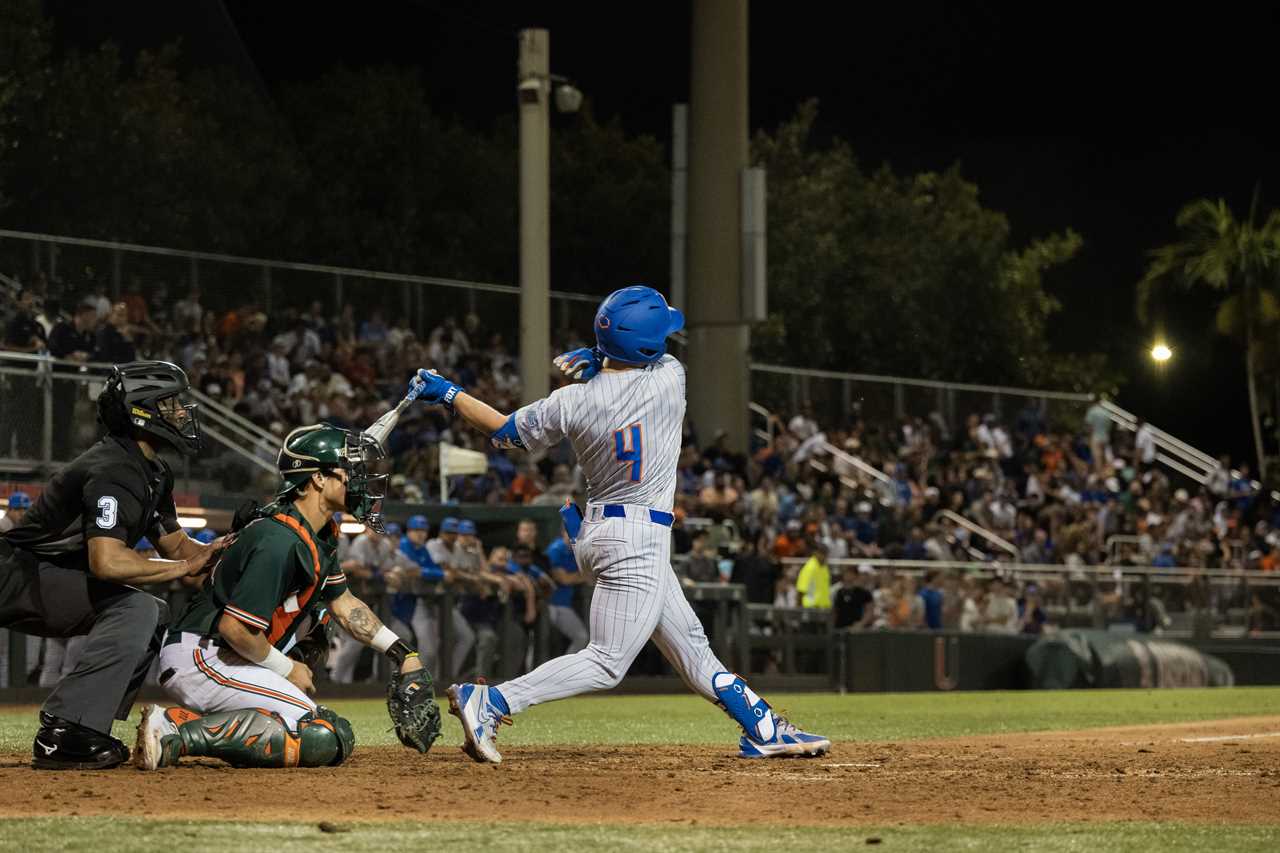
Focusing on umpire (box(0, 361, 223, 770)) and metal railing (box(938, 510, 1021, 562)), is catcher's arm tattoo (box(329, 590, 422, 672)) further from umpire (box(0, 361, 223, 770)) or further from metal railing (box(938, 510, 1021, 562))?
metal railing (box(938, 510, 1021, 562))

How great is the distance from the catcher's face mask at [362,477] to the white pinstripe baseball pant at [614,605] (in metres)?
0.87

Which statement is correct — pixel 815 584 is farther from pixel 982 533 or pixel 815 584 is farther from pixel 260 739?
pixel 260 739

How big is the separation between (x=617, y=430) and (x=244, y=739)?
6.24ft

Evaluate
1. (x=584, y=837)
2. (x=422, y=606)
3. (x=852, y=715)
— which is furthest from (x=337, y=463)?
(x=422, y=606)

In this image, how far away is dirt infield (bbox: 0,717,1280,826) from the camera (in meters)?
6.28

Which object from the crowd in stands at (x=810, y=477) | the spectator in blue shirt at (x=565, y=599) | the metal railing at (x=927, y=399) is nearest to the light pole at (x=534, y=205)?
the spectator in blue shirt at (x=565, y=599)

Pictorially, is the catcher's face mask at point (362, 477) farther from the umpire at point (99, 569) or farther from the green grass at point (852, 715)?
the green grass at point (852, 715)

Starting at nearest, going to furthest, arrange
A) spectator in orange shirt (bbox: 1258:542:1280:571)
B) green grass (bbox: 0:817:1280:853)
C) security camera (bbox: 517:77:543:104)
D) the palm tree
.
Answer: green grass (bbox: 0:817:1280:853) → security camera (bbox: 517:77:543:104) → spectator in orange shirt (bbox: 1258:542:1280:571) → the palm tree

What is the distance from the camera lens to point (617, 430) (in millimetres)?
7660

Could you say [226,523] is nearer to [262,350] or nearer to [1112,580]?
[262,350]

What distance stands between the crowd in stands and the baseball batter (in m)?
10.4

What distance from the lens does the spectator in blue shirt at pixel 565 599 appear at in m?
18.0

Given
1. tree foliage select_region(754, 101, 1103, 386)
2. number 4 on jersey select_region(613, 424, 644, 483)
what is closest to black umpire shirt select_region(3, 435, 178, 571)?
number 4 on jersey select_region(613, 424, 644, 483)

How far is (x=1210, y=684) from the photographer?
23.7 m
